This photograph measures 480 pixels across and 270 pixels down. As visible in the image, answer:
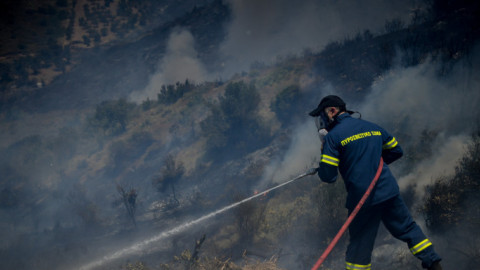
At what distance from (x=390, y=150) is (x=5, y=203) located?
21268 mm

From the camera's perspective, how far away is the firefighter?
265cm

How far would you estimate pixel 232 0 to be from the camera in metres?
37.4

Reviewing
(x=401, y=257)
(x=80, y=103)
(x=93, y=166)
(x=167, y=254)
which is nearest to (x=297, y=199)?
(x=401, y=257)

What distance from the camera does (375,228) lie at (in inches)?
110

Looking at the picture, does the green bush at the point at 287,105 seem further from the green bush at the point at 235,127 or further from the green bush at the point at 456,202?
the green bush at the point at 456,202

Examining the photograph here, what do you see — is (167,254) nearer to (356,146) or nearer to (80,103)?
(356,146)

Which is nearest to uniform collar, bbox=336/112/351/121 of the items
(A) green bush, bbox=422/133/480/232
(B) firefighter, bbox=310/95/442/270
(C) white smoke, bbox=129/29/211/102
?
(B) firefighter, bbox=310/95/442/270

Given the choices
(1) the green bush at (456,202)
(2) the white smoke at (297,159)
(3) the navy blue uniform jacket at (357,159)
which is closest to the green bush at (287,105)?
(2) the white smoke at (297,159)

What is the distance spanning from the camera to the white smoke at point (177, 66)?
33.8 m

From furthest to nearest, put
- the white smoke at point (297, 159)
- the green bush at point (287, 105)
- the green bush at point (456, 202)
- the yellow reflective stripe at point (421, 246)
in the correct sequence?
the green bush at point (287, 105) → the white smoke at point (297, 159) → the green bush at point (456, 202) → the yellow reflective stripe at point (421, 246)

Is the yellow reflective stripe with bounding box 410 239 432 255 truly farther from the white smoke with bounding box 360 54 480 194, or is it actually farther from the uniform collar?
the white smoke with bounding box 360 54 480 194

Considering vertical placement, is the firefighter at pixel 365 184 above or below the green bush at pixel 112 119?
below

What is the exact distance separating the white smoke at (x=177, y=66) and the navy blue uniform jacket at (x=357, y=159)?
31.2 m

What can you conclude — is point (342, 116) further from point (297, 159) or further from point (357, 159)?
point (297, 159)
